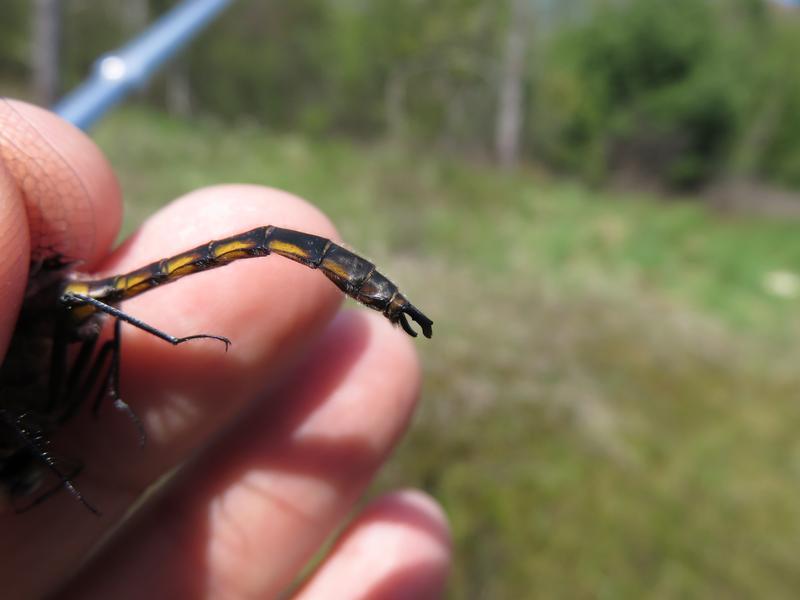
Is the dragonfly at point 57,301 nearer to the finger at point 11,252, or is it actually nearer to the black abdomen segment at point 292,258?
the black abdomen segment at point 292,258

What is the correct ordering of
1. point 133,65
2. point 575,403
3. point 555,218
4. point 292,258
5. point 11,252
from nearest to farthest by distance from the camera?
point 11,252, point 292,258, point 133,65, point 575,403, point 555,218

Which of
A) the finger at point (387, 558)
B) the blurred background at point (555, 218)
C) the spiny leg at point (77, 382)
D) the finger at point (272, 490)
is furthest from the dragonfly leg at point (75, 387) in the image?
the blurred background at point (555, 218)

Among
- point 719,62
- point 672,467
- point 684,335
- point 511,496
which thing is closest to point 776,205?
point 719,62

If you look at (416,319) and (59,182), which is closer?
(416,319)

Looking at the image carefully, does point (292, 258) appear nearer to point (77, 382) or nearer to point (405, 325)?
point (405, 325)

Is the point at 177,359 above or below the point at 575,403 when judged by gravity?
above

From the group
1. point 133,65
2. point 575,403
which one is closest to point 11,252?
point 133,65

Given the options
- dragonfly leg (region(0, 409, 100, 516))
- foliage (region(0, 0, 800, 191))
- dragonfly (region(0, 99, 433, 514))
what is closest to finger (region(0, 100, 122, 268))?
dragonfly (region(0, 99, 433, 514))

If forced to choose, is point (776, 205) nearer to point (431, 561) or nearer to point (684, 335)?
point (684, 335)
